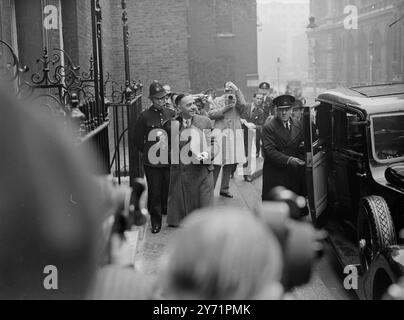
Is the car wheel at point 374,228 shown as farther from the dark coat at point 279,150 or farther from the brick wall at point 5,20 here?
the brick wall at point 5,20

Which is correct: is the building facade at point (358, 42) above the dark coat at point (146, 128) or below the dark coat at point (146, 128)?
above

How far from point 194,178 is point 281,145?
1.17 meters

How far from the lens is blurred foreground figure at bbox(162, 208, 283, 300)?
1.37 meters

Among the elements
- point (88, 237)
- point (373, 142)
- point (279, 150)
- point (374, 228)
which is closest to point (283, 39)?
point (279, 150)

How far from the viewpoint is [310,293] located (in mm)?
5887

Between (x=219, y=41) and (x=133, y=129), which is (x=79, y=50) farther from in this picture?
(x=219, y=41)

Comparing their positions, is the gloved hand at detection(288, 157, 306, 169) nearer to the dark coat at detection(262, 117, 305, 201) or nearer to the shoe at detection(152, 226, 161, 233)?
the dark coat at detection(262, 117, 305, 201)

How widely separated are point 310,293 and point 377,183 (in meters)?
1.23

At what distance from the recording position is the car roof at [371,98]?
6.23m

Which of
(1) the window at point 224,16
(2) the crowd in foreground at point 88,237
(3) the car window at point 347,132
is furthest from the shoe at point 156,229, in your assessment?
(1) the window at point 224,16

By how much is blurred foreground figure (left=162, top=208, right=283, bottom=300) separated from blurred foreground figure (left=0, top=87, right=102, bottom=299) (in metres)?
0.42

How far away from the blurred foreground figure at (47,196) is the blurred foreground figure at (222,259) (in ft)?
1.37

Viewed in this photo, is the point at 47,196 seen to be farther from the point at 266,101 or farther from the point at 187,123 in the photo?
the point at 266,101
